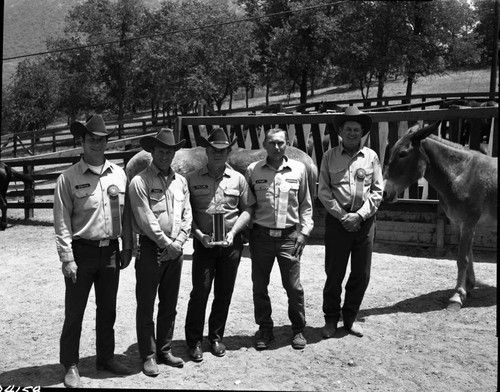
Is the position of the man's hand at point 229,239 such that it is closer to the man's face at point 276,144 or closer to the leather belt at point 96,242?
the man's face at point 276,144

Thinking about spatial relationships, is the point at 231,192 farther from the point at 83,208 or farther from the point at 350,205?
the point at 83,208

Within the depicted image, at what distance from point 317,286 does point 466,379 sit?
2646mm

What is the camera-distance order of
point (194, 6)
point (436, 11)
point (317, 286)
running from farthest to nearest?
point (194, 6) → point (436, 11) → point (317, 286)

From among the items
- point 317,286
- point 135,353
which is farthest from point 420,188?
point 135,353

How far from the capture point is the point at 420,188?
9875mm

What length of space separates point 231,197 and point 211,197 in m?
0.18

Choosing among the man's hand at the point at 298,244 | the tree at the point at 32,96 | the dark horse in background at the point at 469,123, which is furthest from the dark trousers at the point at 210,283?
the tree at the point at 32,96

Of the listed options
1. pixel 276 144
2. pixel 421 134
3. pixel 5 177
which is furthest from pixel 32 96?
pixel 276 144

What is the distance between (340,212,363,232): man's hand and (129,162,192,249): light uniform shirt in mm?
1390

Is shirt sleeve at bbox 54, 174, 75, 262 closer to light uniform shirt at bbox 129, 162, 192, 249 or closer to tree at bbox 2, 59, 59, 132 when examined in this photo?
light uniform shirt at bbox 129, 162, 192, 249

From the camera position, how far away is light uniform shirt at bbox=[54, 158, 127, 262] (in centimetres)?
420

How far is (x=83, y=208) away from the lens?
4273 mm

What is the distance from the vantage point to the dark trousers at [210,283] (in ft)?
15.6

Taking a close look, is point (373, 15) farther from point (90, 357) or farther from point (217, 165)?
point (90, 357)
